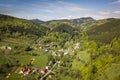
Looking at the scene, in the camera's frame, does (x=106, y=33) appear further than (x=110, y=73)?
Yes

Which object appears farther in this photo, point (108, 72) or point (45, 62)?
point (45, 62)

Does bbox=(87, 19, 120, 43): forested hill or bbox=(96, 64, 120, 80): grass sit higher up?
bbox=(87, 19, 120, 43): forested hill

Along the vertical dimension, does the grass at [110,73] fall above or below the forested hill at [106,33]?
below

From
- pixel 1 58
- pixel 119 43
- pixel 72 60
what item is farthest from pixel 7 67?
pixel 119 43

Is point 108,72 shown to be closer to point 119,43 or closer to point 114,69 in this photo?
point 114,69

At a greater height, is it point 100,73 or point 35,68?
point 100,73

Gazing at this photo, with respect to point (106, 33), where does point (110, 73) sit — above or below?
below

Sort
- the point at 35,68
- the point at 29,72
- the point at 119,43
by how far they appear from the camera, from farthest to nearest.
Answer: the point at 119,43 → the point at 35,68 → the point at 29,72

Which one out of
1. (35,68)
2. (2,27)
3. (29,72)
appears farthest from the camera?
(2,27)

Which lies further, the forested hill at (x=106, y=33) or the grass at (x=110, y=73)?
the forested hill at (x=106, y=33)

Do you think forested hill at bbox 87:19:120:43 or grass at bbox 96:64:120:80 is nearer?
grass at bbox 96:64:120:80
